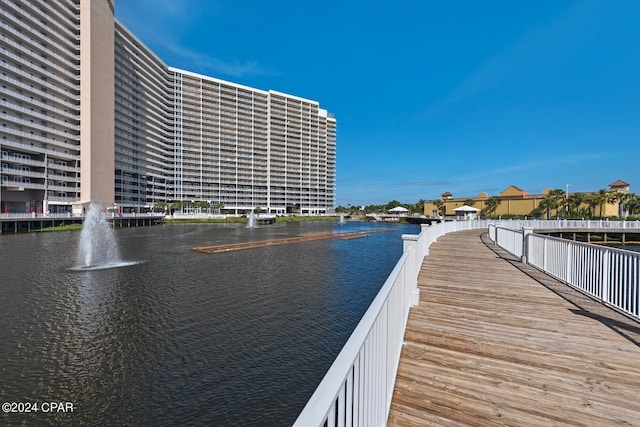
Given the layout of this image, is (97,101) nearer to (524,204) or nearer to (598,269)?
(598,269)

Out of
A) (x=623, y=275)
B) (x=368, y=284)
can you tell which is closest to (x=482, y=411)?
(x=623, y=275)

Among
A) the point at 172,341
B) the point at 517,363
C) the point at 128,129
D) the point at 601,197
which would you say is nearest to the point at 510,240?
the point at 517,363

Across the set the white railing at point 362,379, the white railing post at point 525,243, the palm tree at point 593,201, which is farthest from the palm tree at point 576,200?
the white railing at point 362,379

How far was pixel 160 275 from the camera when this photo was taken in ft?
55.4

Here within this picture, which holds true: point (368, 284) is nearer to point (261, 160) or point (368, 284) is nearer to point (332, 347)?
point (332, 347)

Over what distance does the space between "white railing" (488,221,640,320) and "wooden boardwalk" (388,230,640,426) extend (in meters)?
0.40

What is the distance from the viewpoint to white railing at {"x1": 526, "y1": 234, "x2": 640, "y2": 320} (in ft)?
18.0

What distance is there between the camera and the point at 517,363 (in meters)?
3.77

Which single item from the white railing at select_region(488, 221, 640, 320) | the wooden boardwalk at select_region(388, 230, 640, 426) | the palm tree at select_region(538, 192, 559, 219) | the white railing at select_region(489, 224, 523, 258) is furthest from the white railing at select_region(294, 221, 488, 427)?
the palm tree at select_region(538, 192, 559, 219)

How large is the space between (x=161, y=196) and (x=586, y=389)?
111454 millimetres

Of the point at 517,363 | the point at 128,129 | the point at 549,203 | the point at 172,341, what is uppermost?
the point at 128,129

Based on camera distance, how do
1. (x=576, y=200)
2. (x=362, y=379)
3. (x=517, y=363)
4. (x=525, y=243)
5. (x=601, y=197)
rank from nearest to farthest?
(x=362, y=379), (x=517, y=363), (x=525, y=243), (x=601, y=197), (x=576, y=200)

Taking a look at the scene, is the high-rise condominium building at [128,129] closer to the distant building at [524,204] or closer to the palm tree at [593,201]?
the distant building at [524,204]

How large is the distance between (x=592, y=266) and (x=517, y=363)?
4.62m
